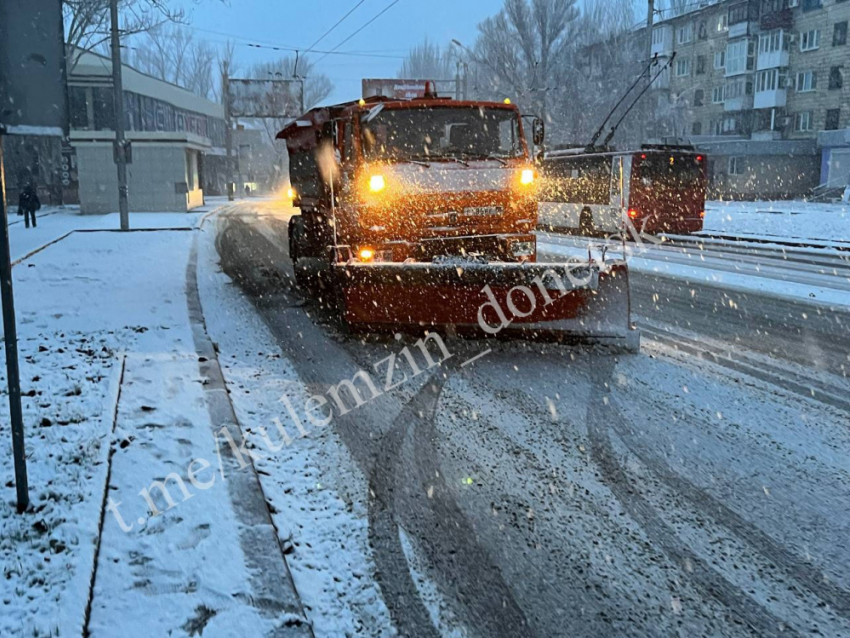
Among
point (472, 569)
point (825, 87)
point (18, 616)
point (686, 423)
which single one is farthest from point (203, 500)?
point (825, 87)

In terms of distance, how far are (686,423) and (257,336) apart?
4.42 metres

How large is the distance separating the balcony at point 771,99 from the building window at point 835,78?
11.1 ft

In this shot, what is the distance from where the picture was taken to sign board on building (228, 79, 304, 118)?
44.7 m

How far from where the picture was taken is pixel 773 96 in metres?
52.2

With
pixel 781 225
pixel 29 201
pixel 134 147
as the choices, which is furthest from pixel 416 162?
pixel 134 147

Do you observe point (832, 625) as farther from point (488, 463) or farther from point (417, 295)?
point (417, 295)

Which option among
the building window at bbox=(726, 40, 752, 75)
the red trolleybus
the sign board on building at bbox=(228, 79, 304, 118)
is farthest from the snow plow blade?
the building window at bbox=(726, 40, 752, 75)

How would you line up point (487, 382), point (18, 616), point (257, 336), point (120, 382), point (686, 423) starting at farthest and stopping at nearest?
point (257, 336)
point (487, 382)
point (120, 382)
point (686, 423)
point (18, 616)

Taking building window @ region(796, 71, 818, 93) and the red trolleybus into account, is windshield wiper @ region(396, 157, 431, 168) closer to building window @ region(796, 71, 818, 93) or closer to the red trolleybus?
the red trolleybus

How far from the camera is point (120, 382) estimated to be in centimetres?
557

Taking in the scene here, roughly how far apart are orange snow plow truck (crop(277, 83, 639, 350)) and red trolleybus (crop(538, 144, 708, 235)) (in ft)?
49.2

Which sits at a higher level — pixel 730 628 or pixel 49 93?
pixel 49 93

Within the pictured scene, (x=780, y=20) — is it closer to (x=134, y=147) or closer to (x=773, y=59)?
(x=773, y=59)

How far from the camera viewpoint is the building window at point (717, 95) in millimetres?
58156
